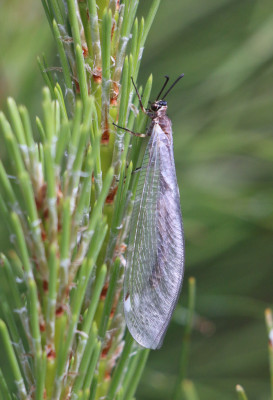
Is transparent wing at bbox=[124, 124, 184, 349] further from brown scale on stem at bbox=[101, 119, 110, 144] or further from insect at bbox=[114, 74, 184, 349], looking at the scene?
brown scale on stem at bbox=[101, 119, 110, 144]

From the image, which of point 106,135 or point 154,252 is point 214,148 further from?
point 106,135

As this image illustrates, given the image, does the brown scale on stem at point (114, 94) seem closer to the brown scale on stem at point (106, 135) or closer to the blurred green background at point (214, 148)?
the brown scale on stem at point (106, 135)

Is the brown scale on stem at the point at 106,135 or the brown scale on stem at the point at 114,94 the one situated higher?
the brown scale on stem at the point at 114,94

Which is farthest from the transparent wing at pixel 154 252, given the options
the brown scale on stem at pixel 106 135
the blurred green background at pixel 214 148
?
the blurred green background at pixel 214 148

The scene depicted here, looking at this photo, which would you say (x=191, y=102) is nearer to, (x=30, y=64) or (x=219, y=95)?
(x=219, y=95)

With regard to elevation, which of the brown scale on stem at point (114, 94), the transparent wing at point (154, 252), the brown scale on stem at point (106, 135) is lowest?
the transparent wing at point (154, 252)

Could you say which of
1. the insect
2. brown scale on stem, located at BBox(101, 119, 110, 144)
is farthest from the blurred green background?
brown scale on stem, located at BBox(101, 119, 110, 144)

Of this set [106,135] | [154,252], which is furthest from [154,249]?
[106,135]
